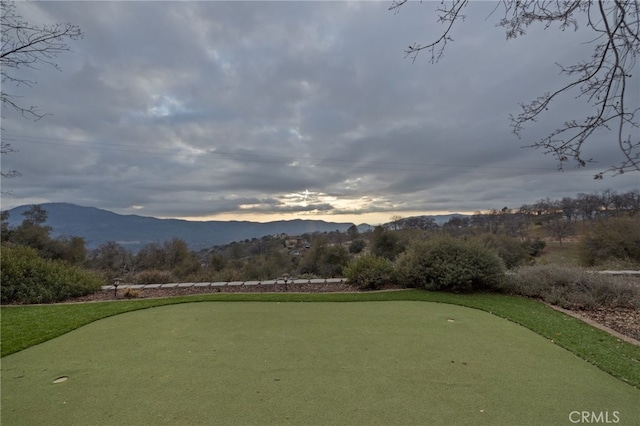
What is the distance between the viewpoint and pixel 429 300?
6.50 metres

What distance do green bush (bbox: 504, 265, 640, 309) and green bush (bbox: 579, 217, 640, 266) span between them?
857 cm

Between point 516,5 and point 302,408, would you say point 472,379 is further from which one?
point 516,5

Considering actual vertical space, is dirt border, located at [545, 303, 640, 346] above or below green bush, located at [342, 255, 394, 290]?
below

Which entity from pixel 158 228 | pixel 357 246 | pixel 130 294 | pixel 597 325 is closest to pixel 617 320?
pixel 597 325

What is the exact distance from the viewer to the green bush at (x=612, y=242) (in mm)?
13240

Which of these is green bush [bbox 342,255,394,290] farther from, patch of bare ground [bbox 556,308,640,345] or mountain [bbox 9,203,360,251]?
mountain [bbox 9,203,360,251]

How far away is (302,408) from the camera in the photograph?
2443 millimetres

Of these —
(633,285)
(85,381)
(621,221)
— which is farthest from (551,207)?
(85,381)

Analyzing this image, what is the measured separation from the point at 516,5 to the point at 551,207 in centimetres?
3148

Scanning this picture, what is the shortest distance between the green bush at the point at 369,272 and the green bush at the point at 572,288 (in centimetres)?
284

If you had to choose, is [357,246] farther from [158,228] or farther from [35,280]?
[158,228]

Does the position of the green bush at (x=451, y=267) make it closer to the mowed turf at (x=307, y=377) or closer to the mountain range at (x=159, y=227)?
the mowed turf at (x=307, y=377)

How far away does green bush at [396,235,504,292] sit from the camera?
7.33 m

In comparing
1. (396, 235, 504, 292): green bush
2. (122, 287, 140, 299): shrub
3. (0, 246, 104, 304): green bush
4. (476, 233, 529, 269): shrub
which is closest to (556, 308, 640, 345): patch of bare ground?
(396, 235, 504, 292): green bush
